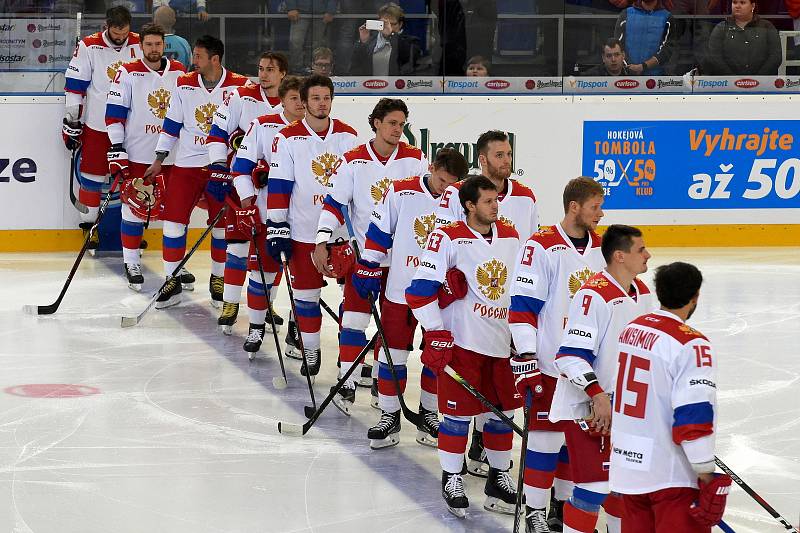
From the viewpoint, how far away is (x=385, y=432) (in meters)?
5.73

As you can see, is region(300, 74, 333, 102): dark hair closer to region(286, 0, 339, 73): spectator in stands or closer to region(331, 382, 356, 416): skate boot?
region(331, 382, 356, 416): skate boot

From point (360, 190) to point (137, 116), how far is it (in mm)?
3298

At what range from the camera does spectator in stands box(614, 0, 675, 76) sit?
10969mm

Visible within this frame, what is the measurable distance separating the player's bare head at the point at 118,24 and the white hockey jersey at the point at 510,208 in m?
5.08

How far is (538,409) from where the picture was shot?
4.59 meters

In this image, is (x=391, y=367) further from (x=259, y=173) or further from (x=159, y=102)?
(x=159, y=102)

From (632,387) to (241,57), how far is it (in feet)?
23.9

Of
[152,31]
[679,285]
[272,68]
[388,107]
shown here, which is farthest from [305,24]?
[679,285]

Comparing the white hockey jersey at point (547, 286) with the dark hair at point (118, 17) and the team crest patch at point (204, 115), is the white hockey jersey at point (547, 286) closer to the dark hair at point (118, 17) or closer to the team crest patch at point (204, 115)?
the team crest patch at point (204, 115)

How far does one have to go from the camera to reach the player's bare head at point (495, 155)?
5156 mm

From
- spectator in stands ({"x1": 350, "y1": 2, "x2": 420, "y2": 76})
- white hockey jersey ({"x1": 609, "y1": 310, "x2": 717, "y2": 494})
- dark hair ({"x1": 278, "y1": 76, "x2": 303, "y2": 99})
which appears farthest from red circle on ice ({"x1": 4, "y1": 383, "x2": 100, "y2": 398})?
spectator in stands ({"x1": 350, "y1": 2, "x2": 420, "y2": 76})

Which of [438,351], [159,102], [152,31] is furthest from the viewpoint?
[159,102]

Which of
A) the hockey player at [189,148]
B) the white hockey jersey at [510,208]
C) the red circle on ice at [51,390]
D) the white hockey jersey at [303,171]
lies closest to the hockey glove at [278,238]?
the white hockey jersey at [303,171]

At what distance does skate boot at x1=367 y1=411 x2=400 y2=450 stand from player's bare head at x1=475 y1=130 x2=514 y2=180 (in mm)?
1238
